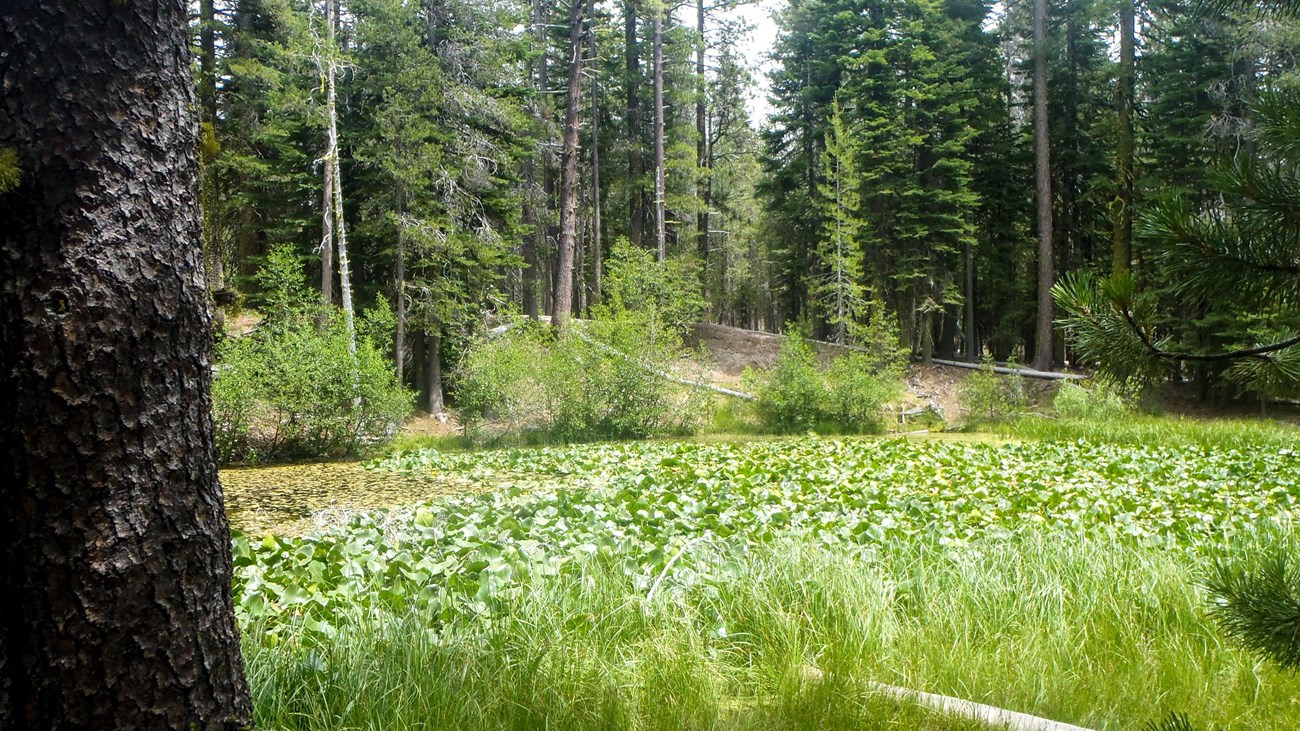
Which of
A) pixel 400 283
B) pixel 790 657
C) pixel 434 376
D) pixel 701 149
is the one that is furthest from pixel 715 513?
pixel 701 149

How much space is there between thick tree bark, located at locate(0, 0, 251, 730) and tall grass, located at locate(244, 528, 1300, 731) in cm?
75

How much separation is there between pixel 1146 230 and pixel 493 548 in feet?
10.5

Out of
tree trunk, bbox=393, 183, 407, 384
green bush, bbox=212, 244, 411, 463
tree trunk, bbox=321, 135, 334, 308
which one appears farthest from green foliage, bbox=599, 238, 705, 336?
tree trunk, bbox=321, 135, 334, 308

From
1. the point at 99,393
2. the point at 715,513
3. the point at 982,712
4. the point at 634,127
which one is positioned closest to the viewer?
the point at 99,393

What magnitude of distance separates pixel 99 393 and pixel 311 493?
6.49 meters

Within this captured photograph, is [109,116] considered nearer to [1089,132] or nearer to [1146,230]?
[1146,230]

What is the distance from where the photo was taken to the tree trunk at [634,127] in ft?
75.4

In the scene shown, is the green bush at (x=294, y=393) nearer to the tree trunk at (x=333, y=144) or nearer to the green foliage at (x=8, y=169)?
the tree trunk at (x=333, y=144)

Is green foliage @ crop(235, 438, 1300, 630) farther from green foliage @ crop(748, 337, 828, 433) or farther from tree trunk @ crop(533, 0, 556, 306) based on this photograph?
tree trunk @ crop(533, 0, 556, 306)

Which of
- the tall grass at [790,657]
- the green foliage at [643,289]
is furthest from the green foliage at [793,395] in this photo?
the tall grass at [790,657]

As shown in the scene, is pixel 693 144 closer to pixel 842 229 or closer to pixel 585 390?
pixel 842 229

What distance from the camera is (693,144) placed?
24.0 meters

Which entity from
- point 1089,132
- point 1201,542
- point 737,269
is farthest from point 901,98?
point 1201,542

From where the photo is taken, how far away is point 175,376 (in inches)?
67.9
